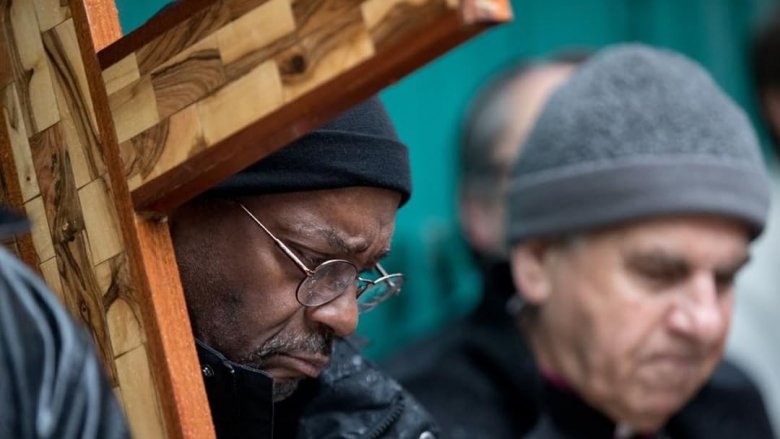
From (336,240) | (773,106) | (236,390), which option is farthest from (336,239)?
(773,106)

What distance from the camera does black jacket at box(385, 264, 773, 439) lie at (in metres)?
3.15

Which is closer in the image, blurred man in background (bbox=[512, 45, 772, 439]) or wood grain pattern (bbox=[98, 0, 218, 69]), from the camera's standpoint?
wood grain pattern (bbox=[98, 0, 218, 69])

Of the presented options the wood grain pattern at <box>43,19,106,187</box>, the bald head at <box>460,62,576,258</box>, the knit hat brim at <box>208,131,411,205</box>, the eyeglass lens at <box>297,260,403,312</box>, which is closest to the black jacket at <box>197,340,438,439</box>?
the eyeglass lens at <box>297,260,403,312</box>

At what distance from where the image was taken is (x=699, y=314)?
3037 mm

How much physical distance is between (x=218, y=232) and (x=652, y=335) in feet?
4.59

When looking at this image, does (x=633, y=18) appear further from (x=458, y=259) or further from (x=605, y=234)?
(x=605, y=234)

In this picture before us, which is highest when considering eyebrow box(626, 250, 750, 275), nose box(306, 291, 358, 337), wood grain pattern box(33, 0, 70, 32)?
wood grain pattern box(33, 0, 70, 32)

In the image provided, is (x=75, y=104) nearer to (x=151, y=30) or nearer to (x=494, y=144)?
(x=151, y=30)

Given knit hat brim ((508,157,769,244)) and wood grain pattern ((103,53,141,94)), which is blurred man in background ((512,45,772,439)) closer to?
knit hat brim ((508,157,769,244))

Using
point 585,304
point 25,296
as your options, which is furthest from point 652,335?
point 25,296

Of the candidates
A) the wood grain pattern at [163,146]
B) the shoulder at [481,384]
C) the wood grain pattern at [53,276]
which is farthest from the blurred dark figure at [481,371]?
the wood grain pattern at [163,146]

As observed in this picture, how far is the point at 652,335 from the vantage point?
3.08 metres

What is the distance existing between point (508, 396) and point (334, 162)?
145 centimetres

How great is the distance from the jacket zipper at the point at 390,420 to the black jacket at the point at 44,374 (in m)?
0.91
